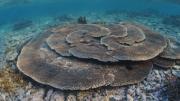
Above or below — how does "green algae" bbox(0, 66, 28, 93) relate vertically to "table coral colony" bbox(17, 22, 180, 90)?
below

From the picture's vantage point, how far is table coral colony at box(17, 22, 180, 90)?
217 inches

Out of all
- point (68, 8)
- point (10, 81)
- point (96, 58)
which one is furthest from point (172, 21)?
point (68, 8)

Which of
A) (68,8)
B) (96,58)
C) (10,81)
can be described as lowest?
(68,8)

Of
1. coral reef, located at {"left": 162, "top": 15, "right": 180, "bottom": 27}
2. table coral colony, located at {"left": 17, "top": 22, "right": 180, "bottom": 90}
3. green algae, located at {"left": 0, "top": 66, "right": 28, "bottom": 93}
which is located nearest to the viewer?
table coral colony, located at {"left": 17, "top": 22, "right": 180, "bottom": 90}

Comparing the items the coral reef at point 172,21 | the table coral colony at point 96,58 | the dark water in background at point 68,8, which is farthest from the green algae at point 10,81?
the dark water in background at point 68,8

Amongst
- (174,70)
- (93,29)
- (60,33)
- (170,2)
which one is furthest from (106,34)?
(170,2)

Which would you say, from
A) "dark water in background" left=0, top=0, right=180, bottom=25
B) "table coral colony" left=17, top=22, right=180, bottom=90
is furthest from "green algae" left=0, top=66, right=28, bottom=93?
"dark water in background" left=0, top=0, right=180, bottom=25

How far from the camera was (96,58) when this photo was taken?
19.0 ft

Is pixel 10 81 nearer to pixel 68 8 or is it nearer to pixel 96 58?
pixel 96 58

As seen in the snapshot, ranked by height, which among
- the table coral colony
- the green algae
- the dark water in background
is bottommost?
the dark water in background

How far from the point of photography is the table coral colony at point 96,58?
552 cm

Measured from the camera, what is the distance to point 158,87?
555cm

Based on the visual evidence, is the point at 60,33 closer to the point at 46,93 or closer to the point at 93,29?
the point at 93,29

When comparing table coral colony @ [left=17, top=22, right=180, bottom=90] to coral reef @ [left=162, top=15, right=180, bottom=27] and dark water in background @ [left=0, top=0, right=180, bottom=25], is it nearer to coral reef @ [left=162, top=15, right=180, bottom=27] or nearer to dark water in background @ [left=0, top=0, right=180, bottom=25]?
coral reef @ [left=162, top=15, right=180, bottom=27]
